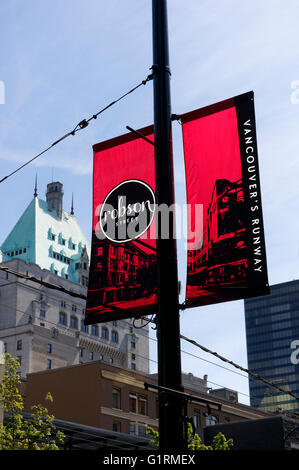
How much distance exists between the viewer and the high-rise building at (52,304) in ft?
376

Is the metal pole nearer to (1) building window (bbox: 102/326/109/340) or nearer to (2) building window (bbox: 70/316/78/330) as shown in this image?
(2) building window (bbox: 70/316/78/330)

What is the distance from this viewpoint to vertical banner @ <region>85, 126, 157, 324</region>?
425 inches

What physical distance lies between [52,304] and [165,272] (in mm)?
120930

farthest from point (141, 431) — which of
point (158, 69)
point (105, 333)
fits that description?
point (105, 333)

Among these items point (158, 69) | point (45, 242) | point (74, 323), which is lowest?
point (158, 69)

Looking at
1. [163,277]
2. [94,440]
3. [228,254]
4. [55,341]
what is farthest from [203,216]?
[55,341]

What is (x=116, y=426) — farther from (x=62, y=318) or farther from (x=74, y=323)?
(x=74, y=323)

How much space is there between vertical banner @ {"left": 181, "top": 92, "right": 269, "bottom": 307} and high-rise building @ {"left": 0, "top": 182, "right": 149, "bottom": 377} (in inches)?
3734

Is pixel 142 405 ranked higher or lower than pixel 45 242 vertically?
lower

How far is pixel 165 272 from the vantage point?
369 inches

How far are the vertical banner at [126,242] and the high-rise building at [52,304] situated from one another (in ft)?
309

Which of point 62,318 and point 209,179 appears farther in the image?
point 62,318

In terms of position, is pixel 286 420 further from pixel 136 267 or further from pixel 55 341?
pixel 55 341

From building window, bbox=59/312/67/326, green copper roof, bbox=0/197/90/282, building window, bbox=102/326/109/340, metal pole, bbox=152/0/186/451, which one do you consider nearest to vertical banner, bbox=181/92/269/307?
metal pole, bbox=152/0/186/451
